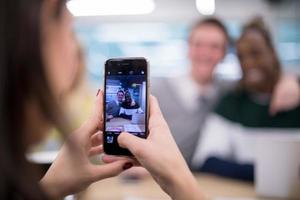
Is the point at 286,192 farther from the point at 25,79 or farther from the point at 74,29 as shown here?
the point at 25,79

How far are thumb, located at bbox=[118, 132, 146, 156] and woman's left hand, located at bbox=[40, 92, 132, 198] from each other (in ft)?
0.11

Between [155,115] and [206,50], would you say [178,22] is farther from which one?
[155,115]

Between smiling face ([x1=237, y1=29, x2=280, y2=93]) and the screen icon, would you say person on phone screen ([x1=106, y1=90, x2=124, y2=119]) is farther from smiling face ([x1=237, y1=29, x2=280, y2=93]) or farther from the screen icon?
smiling face ([x1=237, y1=29, x2=280, y2=93])

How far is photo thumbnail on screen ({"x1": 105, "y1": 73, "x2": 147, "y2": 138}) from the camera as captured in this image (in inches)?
23.0

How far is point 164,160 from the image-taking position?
1.83ft

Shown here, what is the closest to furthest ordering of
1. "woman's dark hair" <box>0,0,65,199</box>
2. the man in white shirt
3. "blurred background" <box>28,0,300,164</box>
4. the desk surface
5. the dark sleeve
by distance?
1. "woman's dark hair" <box>0,0,65,199</box>
2. the desk surface
3. the dark sleeve
4. the man in white shirt
5. "blurred background" <box>28,0,300,164</box>

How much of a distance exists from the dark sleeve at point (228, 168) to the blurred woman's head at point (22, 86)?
2.48 feet

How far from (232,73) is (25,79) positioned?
155 cm

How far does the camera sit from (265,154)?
100 cm

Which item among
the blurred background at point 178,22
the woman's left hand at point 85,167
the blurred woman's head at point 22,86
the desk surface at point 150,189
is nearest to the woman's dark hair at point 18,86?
the blurred woman's head at point 22,86

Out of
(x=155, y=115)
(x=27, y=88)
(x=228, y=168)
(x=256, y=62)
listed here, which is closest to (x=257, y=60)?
(x=256, y=62)

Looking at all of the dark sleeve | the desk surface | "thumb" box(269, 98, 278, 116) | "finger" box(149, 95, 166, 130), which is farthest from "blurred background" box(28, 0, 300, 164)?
"finger" box(149, 95, 166, 130)

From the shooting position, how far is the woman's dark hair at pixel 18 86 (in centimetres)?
34

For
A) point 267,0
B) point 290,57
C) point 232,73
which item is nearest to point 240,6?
point 267,0
